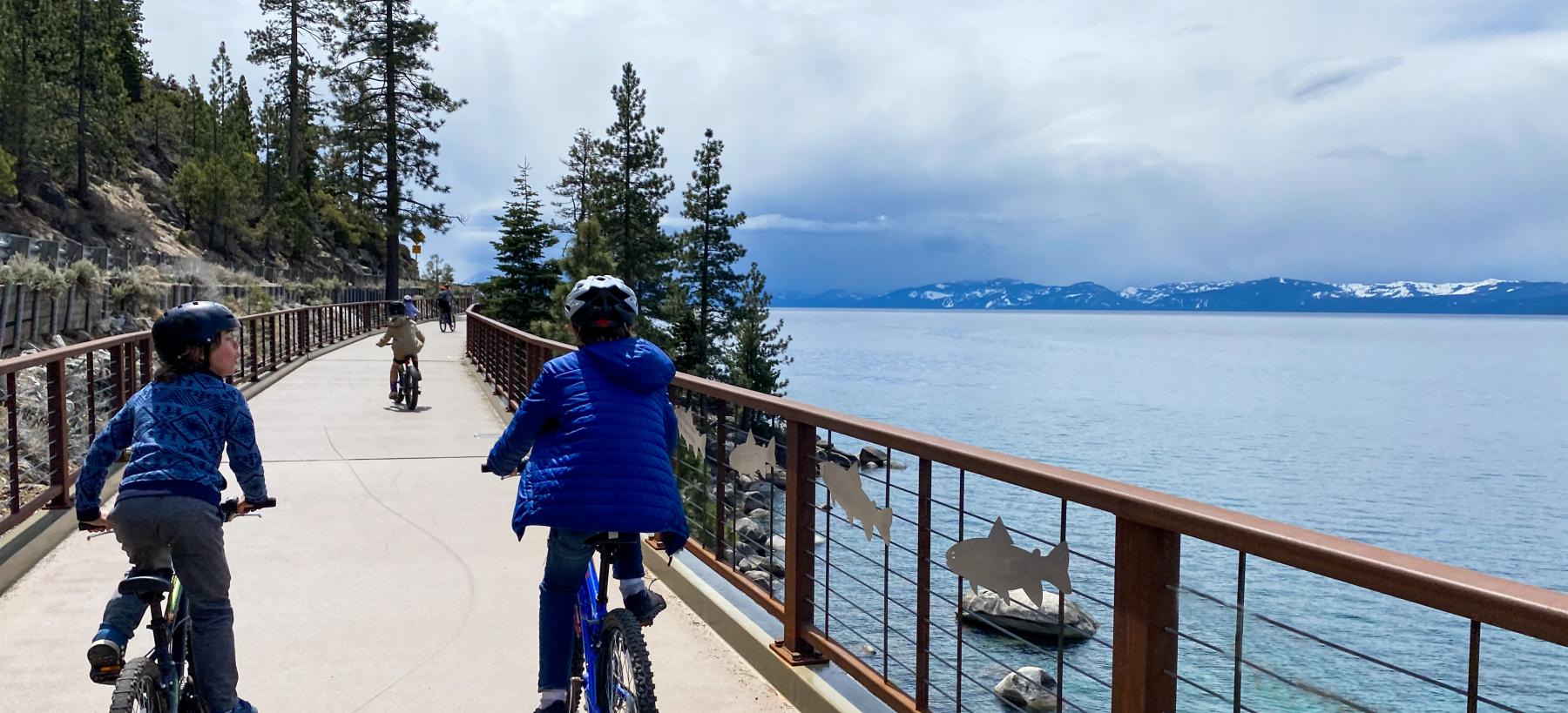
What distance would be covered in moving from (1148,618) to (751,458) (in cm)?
292

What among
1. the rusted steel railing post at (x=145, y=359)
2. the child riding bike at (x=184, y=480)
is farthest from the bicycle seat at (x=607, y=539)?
the rusted steel railing post at (x=145, y=359)

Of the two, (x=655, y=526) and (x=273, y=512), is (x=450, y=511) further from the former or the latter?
(x=655, y=526)

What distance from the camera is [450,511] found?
837 centimetres

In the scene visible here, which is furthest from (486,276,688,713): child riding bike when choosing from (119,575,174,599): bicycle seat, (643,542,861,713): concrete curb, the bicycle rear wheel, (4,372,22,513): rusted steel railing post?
(4,372,22,513): rusted steel railing post

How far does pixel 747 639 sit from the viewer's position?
5.00 meters

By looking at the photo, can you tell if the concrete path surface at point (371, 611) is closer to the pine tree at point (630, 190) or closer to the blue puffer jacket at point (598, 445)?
the blue puffer jacket at point (598, 445)

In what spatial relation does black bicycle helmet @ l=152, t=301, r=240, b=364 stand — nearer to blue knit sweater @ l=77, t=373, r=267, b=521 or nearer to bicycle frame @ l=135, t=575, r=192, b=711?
blue knit sweater @ l=77, t=373, r=267, b=521

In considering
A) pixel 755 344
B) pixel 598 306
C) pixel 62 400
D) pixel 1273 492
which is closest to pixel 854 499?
pixel 598 306

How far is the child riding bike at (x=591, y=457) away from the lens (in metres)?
3.27

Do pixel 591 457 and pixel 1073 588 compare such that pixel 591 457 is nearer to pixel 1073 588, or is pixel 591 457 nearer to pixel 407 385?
pixel 1073 588

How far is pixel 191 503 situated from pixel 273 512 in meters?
5.42

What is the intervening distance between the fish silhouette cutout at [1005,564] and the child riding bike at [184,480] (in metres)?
2.19

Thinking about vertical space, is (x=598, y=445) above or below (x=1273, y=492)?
above

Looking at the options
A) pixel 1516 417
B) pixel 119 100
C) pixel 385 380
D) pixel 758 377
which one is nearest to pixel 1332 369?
pixel 1516 417
